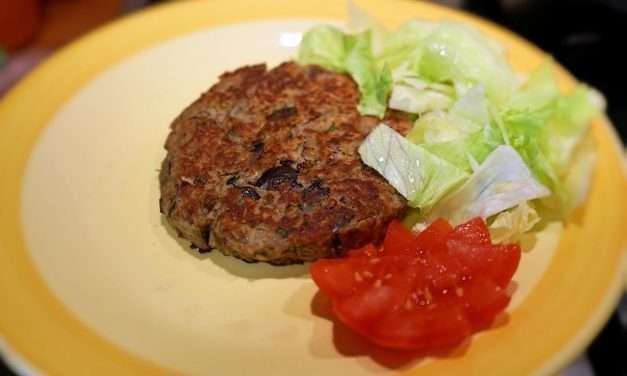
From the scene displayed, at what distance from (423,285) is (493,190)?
422mm

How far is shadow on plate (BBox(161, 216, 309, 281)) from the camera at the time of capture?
1.69 metres

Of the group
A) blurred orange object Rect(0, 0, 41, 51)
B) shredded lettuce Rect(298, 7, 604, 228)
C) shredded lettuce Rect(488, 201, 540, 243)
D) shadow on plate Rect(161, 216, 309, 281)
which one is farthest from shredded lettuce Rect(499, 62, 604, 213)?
blurred orange object Rect(0, 0, 41, 51)

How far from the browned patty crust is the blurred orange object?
1729 mm

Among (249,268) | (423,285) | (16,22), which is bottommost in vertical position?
(16,22)

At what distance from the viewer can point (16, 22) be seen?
3.32 meters

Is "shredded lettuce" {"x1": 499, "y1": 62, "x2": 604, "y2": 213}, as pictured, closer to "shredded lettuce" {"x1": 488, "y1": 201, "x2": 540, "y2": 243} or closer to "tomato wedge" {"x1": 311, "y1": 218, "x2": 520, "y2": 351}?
"shredded lettuce" {"x1": 488, "y1": 201, "x2": 540, "y2": 243}

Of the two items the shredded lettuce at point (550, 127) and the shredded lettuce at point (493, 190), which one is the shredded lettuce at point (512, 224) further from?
the shredded lettuce at point (550, 127)

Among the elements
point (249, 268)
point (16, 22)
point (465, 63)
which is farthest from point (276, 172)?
point (16, 22)

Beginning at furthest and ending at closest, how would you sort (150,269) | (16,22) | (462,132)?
(16,22), (462,132), (150,269)

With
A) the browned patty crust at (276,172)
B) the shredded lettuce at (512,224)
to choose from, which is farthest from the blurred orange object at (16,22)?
the shredded lettuce at (512,224)

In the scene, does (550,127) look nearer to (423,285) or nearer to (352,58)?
(352,58)

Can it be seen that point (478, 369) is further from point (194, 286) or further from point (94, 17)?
point (94, 17)

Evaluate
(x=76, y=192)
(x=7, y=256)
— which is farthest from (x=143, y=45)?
(x=7, y=256)

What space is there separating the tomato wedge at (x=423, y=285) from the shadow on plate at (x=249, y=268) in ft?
0.52
